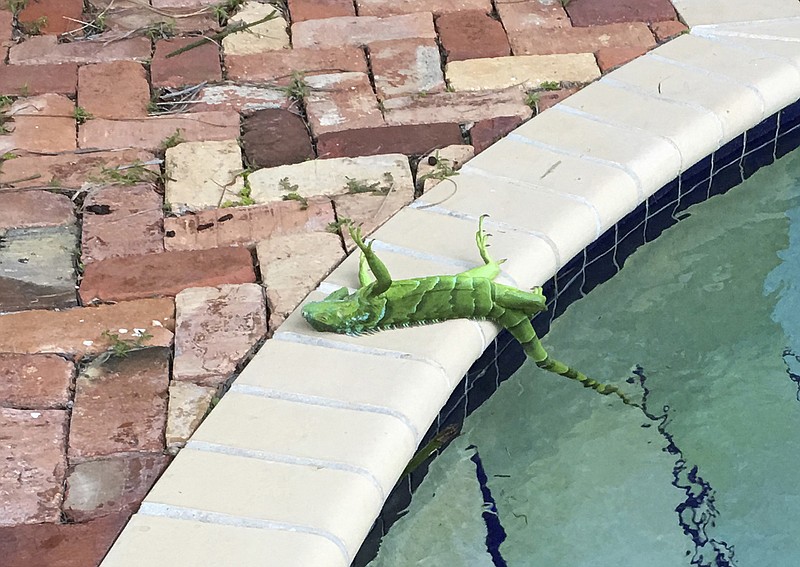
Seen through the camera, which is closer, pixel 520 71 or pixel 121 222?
pixel 121 222

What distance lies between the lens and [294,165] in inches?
115

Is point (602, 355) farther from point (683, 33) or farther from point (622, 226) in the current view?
point (683, 33)

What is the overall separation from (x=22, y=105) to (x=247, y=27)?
757mm

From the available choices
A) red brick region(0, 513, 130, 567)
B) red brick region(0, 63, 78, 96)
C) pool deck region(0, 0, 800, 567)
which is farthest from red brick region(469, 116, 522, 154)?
red brick region(0, 513, 130, 567)

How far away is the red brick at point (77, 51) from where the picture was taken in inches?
130

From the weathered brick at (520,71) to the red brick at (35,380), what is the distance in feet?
4.79

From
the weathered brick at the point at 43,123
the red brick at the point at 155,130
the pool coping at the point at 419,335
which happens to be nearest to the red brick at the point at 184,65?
the red brick at the point at 155,130

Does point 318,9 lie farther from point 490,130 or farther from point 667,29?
point 667,29

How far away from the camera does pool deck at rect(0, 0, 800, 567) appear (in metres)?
2.07

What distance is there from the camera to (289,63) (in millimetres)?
3295

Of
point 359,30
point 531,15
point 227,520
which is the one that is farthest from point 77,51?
point 227,520

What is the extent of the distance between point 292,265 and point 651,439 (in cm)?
97

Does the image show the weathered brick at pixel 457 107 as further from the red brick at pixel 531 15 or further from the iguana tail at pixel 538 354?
the iguana tail at pixel 538 354

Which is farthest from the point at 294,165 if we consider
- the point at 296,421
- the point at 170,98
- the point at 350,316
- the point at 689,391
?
the point at 689,391
